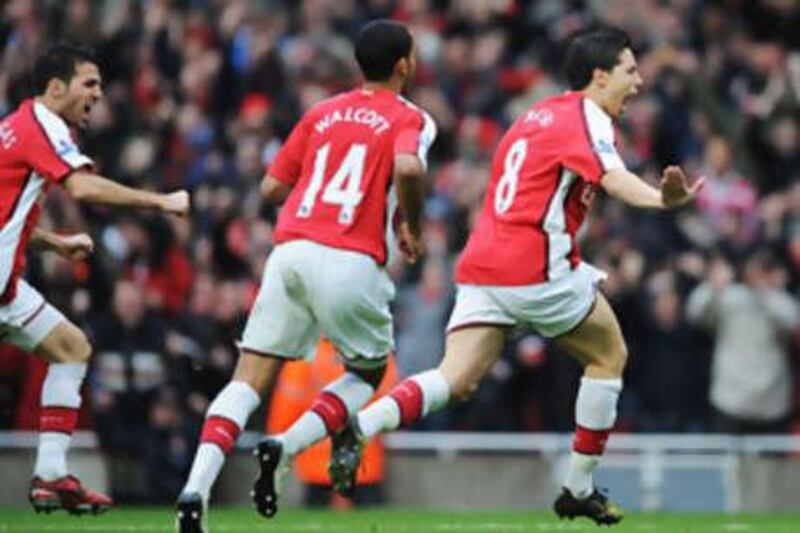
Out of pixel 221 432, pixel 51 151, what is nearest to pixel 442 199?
pixel 51 151

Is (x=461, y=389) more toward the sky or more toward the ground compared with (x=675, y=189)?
more toward the ground

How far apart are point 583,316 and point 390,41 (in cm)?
186

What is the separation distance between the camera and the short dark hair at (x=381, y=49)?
13.8 meters

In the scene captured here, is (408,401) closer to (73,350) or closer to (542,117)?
(542,117)

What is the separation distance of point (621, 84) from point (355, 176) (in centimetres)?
176

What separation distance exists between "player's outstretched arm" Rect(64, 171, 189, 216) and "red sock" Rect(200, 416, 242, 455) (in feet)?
3.50

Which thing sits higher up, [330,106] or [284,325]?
[330,106]

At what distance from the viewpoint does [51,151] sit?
46.4 ft

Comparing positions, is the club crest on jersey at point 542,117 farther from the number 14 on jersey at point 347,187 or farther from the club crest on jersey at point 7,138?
the club crest on jersey at point 7,138

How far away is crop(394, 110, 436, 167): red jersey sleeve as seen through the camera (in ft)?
44.3

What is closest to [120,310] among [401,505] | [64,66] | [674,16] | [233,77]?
[401,505]

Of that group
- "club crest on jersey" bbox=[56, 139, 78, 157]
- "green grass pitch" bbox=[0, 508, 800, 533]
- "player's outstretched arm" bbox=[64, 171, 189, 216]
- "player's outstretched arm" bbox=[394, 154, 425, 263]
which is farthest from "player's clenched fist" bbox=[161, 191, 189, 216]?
"green grass pitch" bbox=[0, 508, 800, 533]

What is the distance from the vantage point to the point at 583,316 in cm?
1431

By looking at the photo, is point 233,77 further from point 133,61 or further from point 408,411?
point 408,411
